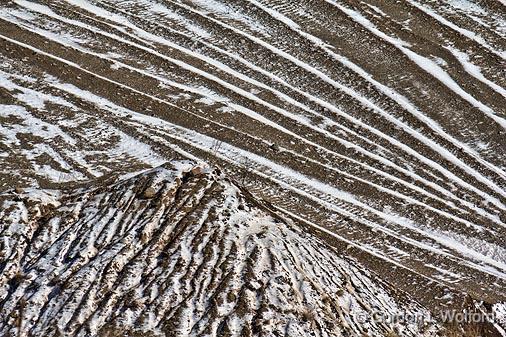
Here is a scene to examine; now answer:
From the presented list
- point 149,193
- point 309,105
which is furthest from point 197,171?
point 309,105

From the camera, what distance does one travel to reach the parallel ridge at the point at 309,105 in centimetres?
1401

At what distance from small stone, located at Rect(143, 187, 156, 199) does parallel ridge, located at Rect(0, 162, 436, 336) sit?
0.05 feet

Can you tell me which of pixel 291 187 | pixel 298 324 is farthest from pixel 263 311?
pixel 291 187

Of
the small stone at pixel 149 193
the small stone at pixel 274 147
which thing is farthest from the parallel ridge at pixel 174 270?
the small stone at pixel 274 147

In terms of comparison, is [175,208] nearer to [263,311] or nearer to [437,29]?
[263,311]

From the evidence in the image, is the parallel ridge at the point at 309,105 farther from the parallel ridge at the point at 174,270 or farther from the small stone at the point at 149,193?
the small stone at the point at 149,193

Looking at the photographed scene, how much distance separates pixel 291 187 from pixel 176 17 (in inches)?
243

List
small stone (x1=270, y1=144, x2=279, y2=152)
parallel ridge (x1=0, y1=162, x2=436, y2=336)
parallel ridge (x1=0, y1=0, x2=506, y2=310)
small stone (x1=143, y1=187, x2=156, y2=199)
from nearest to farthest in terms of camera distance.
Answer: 1. parallel ridge (x1=0, y1=162, x2=436, y2=336)
2. small stone (x1=143, y1=187, x2=156, y2=199)
3. parallel ridge (x1=0, y1=0, x2=506, y2=310)
4. small stone (x1=270, y1=144, x2=279, y2=152)

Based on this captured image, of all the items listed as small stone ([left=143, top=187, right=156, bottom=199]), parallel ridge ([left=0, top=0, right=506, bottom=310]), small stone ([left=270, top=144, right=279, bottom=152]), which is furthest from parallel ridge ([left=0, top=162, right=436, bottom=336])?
small stone ([left=270, top=144, right=279, bottom=152])

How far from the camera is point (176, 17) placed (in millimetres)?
18688

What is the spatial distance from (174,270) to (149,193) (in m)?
1.15

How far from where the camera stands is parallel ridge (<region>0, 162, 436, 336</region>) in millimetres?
7488

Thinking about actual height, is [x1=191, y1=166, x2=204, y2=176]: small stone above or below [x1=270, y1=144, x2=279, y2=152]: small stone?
above

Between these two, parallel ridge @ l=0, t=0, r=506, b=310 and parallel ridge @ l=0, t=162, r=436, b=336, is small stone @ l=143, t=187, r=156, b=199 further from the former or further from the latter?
parallel ridge @ l=0, t=0, r=506, b=310
